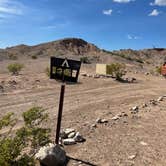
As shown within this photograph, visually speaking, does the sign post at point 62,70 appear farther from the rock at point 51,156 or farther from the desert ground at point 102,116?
the rock at point 51,156

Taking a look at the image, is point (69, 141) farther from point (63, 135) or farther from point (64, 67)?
point (64, 67)

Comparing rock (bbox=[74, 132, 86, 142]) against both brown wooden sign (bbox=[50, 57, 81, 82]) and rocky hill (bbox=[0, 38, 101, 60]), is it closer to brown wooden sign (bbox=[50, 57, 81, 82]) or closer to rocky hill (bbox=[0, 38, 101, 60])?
brown wooden sign (bbox=[50, 57, 81, 82])

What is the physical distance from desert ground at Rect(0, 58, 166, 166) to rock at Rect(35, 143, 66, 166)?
0.87 ft

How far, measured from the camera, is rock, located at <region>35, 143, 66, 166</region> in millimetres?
7938

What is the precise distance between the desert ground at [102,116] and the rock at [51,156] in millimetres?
265

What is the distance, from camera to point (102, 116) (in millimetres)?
13906

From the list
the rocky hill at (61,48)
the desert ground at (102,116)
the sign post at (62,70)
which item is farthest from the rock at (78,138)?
the rocky hill at (61,48)

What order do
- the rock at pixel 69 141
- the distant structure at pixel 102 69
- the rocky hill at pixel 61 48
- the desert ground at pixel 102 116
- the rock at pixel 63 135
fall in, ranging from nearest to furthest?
1. the desert ground at pixel 102 116
2. the rock at pixel 69 141
3. the rock at pixel 63 135
4. the distant structure at pixel 102 69
5. the rocky hill at pixel 61 48

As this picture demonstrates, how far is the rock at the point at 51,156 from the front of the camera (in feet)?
26.0

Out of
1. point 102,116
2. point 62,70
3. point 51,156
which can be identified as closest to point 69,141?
point 51,156

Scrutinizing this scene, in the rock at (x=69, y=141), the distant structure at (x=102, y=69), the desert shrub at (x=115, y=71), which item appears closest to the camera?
the rock at (x=69, y=141)

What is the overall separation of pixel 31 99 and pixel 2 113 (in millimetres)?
3619

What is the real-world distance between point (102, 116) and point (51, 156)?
20.1ft

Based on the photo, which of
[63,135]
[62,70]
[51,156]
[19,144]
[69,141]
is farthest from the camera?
[63,135]
